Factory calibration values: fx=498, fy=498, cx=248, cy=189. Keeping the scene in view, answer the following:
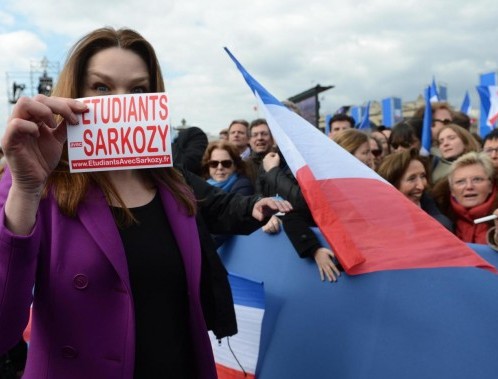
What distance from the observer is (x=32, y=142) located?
3.67 ft

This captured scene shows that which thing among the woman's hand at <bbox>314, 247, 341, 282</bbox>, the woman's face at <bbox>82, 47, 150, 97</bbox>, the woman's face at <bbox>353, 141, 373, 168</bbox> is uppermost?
the woman's face at <bbox>82, 47, 150, 97</bbox>

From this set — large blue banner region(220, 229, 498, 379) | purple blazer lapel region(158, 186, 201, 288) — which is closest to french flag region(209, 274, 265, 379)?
large blue banner region(220, 229, 498, 379)

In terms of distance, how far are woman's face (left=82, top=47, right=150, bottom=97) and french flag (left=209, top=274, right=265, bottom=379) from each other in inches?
49.9

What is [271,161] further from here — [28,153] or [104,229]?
[28,153]

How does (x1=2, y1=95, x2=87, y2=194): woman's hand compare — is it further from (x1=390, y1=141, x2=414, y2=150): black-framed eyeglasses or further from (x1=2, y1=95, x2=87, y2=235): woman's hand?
(x1=390, y1=141, x2=414, y2=150): black-framed eyeglasses

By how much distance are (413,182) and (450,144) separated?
4.03 feet

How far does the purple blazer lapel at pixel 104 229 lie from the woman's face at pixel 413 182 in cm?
221

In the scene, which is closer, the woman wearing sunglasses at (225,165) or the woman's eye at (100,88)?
the woman's eye at (100,88)

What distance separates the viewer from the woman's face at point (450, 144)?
4072 mm

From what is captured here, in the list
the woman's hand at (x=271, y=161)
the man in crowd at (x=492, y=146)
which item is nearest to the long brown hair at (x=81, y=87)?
the woman's hand at (x=271, y=161)

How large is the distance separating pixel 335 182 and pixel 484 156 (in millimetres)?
1579

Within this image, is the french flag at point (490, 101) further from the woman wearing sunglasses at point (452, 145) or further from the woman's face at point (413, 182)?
the woman's face at point (413, 182)

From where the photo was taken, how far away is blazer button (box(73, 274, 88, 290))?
1248 mm

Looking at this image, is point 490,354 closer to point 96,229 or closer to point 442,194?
point 96,229
